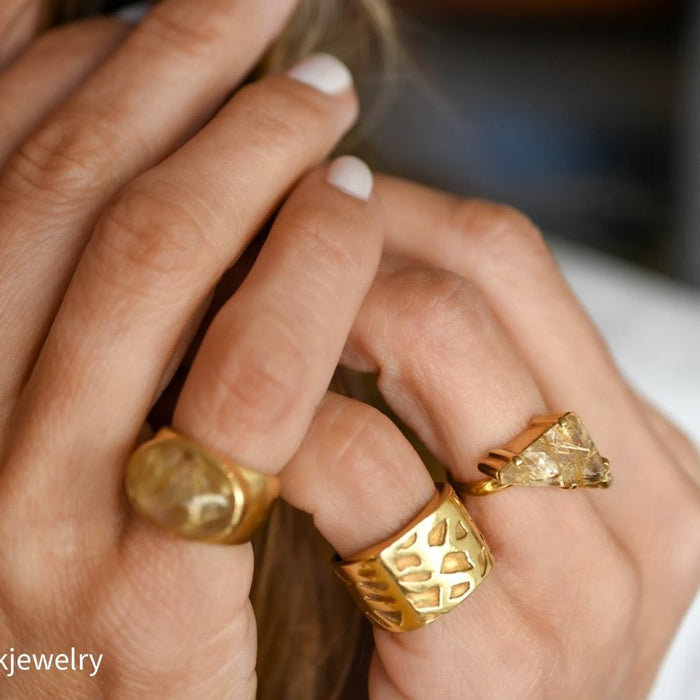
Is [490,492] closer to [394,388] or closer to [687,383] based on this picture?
[394,388]

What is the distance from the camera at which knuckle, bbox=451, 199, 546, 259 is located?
2.49 ft

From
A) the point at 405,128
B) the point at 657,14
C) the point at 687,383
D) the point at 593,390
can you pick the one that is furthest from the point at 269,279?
the point at 657,14

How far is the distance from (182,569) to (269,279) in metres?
0.18

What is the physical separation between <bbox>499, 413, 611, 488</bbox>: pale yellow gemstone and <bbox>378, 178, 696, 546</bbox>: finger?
0.11 m

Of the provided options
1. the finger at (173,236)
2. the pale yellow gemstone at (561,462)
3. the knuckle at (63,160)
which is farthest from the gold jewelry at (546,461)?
the knuckle at (63,160)

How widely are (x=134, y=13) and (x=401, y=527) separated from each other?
1.77ft

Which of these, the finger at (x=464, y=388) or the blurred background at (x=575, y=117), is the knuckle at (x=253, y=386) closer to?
the finger at (x=464, y=388)

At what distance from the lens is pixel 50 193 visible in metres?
0.63

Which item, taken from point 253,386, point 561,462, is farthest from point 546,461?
point 253,386

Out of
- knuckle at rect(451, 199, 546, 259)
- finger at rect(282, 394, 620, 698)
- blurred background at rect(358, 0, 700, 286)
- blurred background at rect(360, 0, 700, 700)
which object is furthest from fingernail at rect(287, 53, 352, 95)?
blurred background at rect(358, 0, 700, 286)

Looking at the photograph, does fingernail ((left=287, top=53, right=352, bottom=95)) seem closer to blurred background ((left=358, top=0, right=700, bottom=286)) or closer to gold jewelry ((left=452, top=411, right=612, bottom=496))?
gold jewelry ((left=452, top=411, right=612, bottom=496))

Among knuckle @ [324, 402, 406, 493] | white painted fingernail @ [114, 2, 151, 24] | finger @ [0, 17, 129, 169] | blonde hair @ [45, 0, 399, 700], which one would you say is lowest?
blonde hair @ [45, 0, 399, 700]

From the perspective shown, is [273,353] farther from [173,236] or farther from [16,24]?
[16,24]

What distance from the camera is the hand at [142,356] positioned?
54 centimetres
